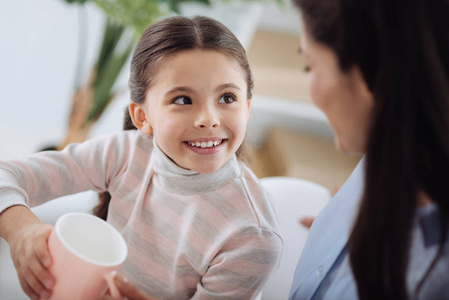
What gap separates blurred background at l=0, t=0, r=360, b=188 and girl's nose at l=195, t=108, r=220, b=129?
0.80m

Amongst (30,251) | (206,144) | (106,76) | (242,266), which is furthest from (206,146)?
(106,76)

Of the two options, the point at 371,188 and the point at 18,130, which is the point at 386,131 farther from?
the point at 18,130

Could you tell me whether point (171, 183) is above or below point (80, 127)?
above

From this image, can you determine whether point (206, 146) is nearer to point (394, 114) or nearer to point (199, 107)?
point (199, 107)

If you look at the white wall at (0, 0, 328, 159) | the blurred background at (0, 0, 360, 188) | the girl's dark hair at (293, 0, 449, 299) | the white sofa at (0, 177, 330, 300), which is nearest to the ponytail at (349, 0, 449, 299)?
the girl's dark hair at (293, 0, 449, 299)

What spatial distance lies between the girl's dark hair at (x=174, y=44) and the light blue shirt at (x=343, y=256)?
0.30 metres

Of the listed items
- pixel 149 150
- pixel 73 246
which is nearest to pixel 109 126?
pixel 149 150

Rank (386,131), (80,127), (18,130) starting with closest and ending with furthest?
(386,131) < (80,127) < (18,130)

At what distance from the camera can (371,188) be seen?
556 millimetres

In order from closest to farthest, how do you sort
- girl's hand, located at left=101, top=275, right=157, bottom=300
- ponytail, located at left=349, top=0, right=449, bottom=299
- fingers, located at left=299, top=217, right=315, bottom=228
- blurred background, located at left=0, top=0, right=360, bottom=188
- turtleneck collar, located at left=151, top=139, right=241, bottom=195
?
ponytail, located at left=349, top=0, right=449, bottom=299
girl's hand, located at left=101, top=275, right=157, bottom=300
turtleneck collar, located at left=151, top=139, right=241, bottom=195
fingers, located at left=299, top=217, right=315, bottom=228
blurred background, located at left=0, top=0, right=360, bottom=188

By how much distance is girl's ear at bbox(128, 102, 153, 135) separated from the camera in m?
0.90

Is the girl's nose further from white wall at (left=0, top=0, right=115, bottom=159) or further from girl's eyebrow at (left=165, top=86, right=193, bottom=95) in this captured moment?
white wall at (left=0, top=0, right=115, bottom=159)

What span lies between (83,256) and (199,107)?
0.33 metres

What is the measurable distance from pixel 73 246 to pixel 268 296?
59cm
